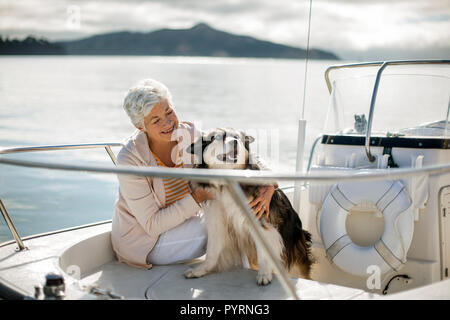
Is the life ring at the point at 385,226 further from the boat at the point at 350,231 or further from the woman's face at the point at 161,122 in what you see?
the woman's face at the point at 161,122

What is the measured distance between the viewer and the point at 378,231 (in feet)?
9.71

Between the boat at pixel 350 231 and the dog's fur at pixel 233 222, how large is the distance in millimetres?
85

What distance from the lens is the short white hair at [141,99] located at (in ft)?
8.46

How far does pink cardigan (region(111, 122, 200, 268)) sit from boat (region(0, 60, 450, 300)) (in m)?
0.12

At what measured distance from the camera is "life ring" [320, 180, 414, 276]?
8.87 feet

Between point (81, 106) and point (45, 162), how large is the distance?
2193 centimetres

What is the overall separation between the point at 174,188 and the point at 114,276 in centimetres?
61

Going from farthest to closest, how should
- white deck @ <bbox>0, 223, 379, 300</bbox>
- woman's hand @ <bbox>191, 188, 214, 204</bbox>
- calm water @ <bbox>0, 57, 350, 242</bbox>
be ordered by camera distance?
calm water @ <bbox>0, 57, 350, 242</bbox>, woman's hand @ <bbox>191, 188, 214, 204</bbox>, white deck @ <bbox>0, 223, 379, 300</bbox>

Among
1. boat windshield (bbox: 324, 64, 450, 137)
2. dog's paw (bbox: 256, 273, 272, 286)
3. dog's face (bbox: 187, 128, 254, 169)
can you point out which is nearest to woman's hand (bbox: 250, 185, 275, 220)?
dog's face (bbox: 187, 128, 254, 169)

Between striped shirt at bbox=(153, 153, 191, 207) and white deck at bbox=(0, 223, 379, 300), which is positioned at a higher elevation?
striped shirt at bbox=(153, 153, 191, 207)

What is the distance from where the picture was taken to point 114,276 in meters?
2.57

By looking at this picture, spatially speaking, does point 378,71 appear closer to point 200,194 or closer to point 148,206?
point 200,194

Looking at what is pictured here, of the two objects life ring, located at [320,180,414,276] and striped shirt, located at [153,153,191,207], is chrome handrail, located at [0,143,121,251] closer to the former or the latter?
striped shirt, located at [153,153,191,207]
